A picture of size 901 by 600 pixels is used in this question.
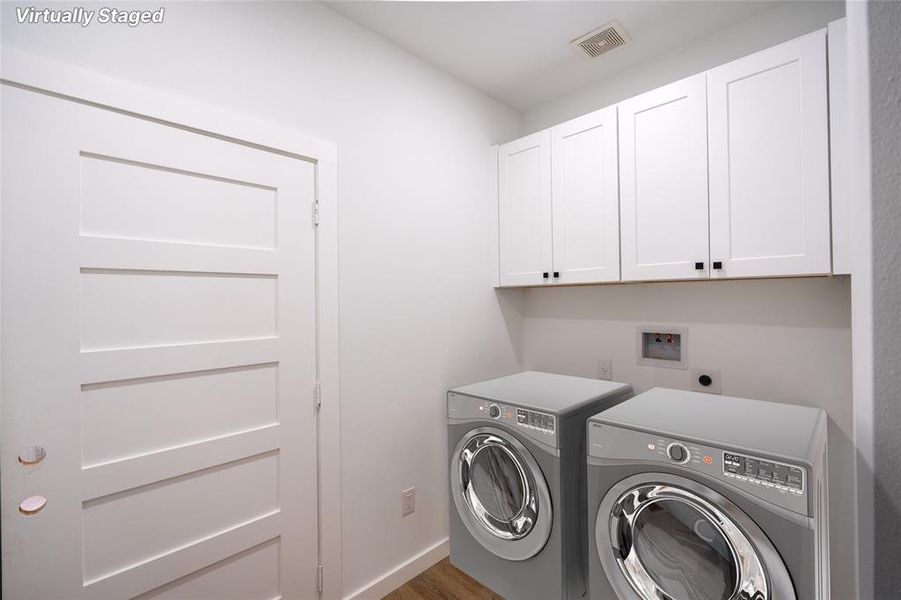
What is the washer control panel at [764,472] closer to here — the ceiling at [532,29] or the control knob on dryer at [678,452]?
the control knob on dryer at [678,452]

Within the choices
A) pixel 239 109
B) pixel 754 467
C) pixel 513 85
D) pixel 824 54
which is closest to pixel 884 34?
pixel 754 467

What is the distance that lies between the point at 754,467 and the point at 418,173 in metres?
1.85

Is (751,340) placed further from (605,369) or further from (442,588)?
(442,588)

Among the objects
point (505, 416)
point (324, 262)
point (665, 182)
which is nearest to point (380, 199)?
point (324, 262)

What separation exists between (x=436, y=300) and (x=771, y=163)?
1.57 meters

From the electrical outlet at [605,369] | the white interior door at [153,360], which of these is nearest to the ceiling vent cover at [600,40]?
the white interior door at [153,360]

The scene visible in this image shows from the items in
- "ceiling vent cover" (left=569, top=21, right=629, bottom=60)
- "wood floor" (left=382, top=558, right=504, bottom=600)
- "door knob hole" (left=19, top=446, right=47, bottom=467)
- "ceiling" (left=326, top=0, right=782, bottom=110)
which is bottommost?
"wood floor" (left=382, top=558, right=504, bottom=600)

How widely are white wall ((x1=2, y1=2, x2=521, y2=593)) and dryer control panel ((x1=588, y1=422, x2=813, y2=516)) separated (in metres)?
0.99

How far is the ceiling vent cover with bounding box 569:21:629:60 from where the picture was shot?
6.39 ft

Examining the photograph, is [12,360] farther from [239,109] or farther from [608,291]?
[608,291]

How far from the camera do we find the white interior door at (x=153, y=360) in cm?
→ 115

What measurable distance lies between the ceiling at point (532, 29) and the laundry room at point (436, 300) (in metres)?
0.02

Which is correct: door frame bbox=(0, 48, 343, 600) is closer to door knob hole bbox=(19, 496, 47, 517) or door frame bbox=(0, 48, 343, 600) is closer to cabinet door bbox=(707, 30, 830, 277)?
door knob hole bbox=(19, 496, 47, 517)

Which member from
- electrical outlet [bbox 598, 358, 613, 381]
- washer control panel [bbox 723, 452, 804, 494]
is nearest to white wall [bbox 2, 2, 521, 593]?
electrical outlet [bbox 598, 358, 613, 381]
